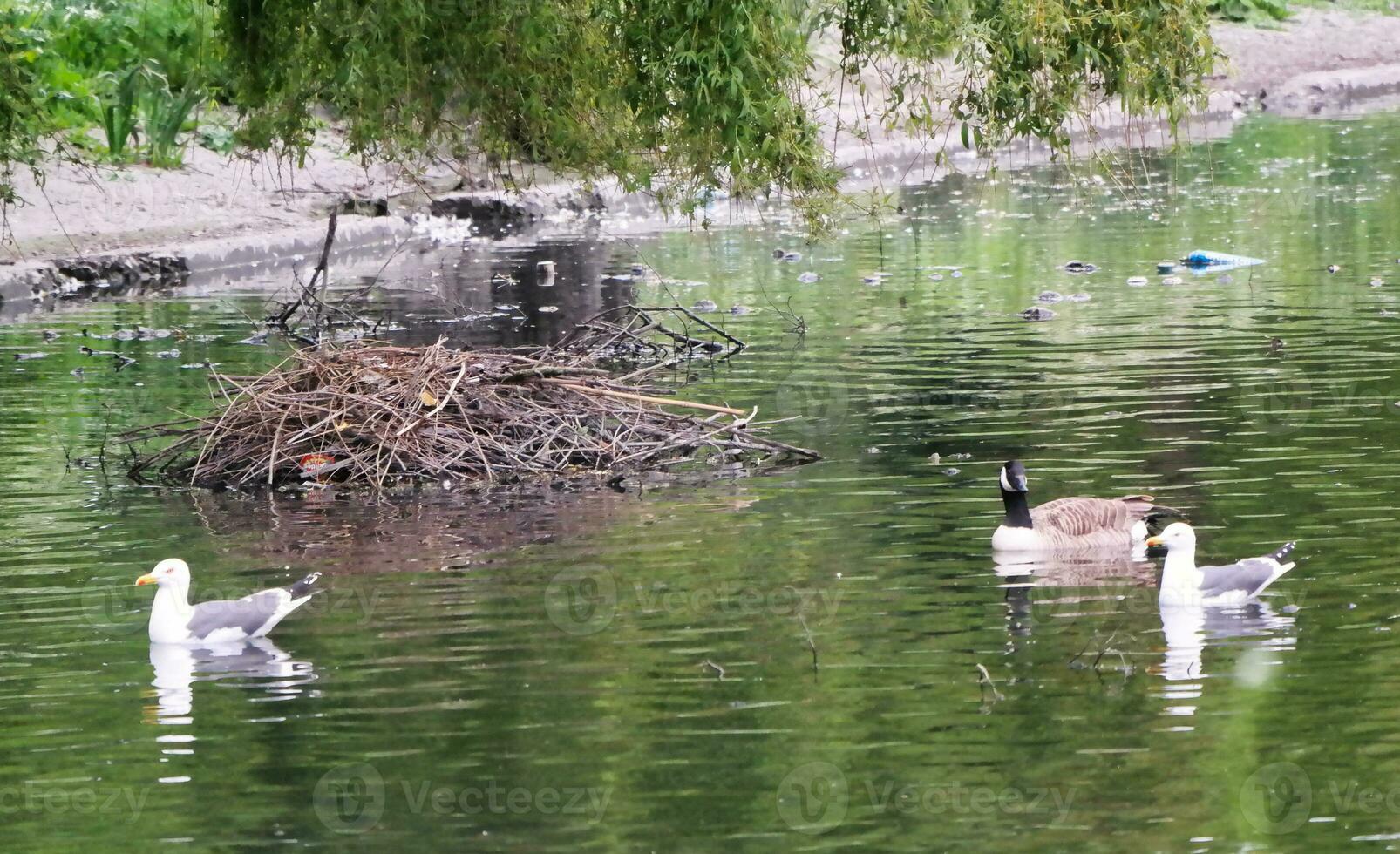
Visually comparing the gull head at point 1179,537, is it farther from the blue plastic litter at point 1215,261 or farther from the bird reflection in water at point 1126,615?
the blue plastic litter at point 1215,261

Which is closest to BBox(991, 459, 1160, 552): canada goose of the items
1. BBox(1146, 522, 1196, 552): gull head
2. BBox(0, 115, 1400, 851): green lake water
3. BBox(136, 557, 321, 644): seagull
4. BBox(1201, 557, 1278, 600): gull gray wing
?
BBox(0, 115, 1400, 851): green lake water

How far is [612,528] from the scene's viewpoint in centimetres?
1363

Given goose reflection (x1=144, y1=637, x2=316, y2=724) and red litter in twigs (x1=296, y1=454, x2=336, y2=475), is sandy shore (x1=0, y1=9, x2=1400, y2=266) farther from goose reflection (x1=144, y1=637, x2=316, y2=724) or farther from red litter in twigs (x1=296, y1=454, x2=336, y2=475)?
goose reflection (x1=144, y1=637, x2=316, y2=724)

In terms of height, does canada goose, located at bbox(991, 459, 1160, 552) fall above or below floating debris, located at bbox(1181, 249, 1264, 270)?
below

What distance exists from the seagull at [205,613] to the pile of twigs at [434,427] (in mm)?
4113

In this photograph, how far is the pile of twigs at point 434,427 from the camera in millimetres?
15523

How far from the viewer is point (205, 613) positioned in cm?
1114

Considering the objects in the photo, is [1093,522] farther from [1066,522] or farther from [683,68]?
[683,68]

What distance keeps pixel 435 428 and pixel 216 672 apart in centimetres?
504

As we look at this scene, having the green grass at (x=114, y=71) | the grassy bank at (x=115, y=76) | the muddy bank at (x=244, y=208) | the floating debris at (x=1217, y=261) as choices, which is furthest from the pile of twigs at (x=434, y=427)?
the grassy bank at (x=115, y=76)

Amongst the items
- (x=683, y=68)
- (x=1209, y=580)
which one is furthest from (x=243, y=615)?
(x=1209, y=580)

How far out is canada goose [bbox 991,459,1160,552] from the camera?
12352mm

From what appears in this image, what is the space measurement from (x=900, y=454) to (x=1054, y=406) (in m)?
2.35

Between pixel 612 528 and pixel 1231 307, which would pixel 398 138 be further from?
pixel 1231 307
